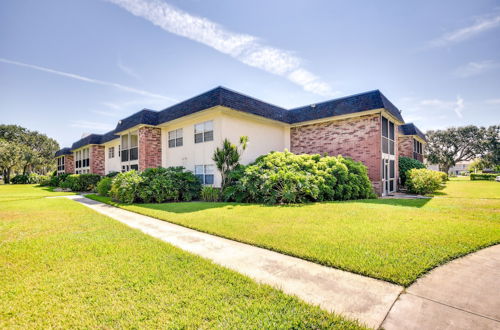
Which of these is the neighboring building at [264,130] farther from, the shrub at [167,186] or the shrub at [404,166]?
the shrub at [404,166]

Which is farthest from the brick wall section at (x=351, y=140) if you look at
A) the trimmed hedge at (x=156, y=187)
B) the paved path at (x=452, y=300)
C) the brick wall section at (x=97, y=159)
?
the brick wall section at (x=97, y=159)

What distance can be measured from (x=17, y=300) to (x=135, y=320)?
166 centimetres

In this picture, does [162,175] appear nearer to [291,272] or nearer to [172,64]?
[172,64]

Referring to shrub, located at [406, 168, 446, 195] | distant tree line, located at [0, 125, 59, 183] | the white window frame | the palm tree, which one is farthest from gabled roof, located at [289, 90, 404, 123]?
distant tree line, located at [0, 125, 59, 183]

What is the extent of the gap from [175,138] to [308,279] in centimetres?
1441

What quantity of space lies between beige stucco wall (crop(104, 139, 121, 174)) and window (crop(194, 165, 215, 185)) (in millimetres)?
12578

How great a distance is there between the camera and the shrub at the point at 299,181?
9.46m

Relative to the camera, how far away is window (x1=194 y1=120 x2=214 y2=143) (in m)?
13.0

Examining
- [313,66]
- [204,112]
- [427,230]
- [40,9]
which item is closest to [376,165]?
[313,66]

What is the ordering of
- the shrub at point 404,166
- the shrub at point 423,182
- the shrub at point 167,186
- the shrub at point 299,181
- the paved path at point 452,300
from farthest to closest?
1. the shrub at point 404,166
2. the shrub at point 423,182
3. the shrub at point 167,186
4. the shrub at point 299,181
5. the paved path at point 452,300

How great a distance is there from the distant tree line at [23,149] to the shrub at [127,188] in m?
41.0

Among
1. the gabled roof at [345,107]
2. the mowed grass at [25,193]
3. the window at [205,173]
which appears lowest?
the mowed grass at [25,193]

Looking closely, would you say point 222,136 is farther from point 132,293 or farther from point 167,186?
point 132,293

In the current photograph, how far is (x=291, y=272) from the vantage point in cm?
322
